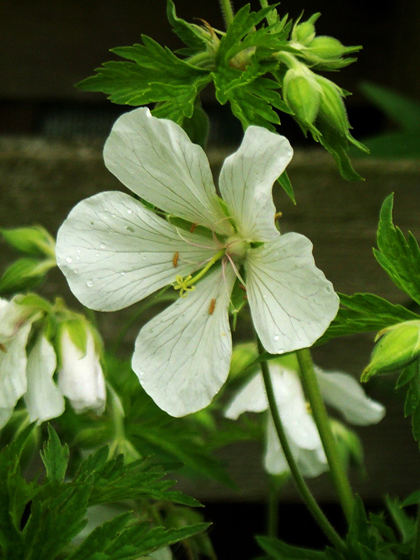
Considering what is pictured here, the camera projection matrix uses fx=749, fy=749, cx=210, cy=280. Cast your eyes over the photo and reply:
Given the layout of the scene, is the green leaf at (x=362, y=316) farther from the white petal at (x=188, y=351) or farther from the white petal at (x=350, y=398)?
the white petal at (x=350, y=398)

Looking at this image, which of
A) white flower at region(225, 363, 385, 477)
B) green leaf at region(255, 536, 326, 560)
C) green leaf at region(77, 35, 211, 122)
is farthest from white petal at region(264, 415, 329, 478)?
green leaf at region(77, 35, 211, 122)

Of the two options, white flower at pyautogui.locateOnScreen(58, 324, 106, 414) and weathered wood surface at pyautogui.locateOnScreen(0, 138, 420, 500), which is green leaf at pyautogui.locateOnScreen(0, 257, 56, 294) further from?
weathered wood surface at pyautogui.locateOnScreen(0, 138, 420, 500)

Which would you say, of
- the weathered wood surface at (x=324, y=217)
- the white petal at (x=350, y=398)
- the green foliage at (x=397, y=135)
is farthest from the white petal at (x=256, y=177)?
the green foliage at (x=397, y=135)

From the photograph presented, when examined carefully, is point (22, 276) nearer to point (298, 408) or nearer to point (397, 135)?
point (298, 408)

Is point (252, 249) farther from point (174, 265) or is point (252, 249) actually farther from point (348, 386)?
point (348, 386)

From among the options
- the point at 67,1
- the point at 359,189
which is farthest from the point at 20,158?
the point at 359,189
